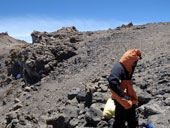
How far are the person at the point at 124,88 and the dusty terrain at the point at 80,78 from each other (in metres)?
1.24

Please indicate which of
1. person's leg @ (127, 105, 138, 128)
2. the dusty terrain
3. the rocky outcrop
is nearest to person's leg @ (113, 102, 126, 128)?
person's leg @ (127, 105, 138, 128)

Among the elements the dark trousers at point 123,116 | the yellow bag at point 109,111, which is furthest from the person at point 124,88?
the yellow bag at point 109,111

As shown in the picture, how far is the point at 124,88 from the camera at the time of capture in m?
5.09

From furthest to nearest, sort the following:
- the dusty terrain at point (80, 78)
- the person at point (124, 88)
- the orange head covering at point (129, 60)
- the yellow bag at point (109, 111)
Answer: the dusty terrain at point (80, 78), the yellow bag at point (109, 111), the orange head covering at point (129, 60), the person at point (124, 88)

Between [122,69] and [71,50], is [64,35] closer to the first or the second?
[71,50]

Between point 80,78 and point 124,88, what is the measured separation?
10631 mm

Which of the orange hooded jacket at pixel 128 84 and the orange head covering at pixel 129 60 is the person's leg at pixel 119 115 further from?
the orange head covering at pixel 129 60

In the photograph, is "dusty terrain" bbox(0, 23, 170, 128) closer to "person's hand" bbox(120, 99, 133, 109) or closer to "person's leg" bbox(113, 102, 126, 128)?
"person's leg" bbox(113, 102, 126, 128)

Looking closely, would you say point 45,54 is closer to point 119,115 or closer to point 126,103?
point 119,115

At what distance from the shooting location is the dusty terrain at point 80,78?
303 inches

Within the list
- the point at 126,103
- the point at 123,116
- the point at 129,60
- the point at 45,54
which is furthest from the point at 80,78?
the point at 126,103

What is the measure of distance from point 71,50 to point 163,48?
8736mm

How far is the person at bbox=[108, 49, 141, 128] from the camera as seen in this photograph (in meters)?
4.80

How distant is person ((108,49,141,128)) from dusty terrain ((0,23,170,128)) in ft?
4.08
